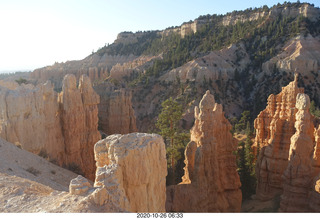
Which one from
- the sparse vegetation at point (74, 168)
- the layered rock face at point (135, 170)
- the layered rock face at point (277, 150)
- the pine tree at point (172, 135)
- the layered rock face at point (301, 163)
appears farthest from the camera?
the pine tree at point (172, 135)

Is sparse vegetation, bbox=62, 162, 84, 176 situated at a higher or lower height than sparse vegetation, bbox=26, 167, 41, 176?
lower

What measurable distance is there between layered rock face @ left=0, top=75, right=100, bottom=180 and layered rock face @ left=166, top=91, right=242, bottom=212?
24.8 ft

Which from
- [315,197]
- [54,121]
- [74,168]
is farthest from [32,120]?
[315,197]

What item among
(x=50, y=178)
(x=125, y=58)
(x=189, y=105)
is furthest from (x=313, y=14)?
(x=50, y=178)

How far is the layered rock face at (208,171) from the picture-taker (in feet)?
46.2

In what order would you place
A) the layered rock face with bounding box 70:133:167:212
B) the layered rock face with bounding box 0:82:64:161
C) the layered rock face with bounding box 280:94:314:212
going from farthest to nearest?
1. the layered rock face with bounding box 0:82:64:161
2. the layered rock face with bounding box 280:94:314:212
3. the layered rock face with bounding box 70:133:167:212

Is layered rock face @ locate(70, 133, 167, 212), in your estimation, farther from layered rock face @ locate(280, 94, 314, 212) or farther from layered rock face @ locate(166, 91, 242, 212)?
layered rock face @ locate(280, 94, 314, 212)

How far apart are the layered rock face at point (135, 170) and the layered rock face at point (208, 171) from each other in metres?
5.87

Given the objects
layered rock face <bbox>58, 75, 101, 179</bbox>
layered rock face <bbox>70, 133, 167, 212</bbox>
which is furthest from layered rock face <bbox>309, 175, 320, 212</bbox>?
layered rock face <bbox>58, 75, 101, 179</bbox>

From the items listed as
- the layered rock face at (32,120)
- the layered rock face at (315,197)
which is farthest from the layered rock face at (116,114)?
the layered rock face at (315,197)

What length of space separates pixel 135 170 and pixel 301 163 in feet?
31.0

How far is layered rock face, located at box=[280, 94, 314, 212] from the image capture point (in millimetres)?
13188

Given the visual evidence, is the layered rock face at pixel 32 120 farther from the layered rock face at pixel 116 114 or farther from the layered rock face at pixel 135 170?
the layered rock face at pixel 116 114

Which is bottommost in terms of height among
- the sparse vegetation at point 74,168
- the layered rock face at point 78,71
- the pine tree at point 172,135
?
the sparse vegetation at point 74,168
